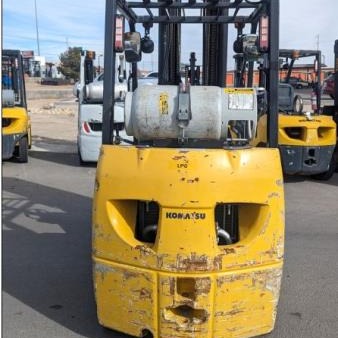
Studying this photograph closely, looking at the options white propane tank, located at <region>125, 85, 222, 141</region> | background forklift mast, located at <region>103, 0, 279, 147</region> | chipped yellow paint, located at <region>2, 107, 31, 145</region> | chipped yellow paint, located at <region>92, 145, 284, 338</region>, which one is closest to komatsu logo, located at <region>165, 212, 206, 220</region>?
chipped yellow paint, located at <region>92, 145, 284, 338</region>

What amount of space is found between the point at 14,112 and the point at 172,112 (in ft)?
29.3

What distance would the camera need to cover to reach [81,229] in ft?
23.0

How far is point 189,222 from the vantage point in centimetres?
358

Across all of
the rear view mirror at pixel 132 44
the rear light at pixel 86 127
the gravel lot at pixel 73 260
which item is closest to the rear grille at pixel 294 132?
the gravel lot at pixel 73 260

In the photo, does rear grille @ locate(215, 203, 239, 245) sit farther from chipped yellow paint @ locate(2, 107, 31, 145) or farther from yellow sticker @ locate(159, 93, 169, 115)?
chipped yellow paint @ locate(2, 107, 31, 145)

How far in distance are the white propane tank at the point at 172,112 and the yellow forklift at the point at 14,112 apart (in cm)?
834

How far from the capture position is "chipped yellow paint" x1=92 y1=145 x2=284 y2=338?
3590 millimetres

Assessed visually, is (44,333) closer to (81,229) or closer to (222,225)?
(222,225)

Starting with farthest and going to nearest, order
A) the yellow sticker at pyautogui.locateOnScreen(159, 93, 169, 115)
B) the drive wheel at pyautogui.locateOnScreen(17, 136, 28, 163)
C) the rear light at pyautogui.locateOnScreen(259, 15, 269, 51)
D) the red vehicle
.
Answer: the drive wheel at pyautogui.locateOnScreen(17, 136, 28, 163)
the red vehicle
the rear light at pyautogui.locateOnScreen(259, 15, 269, 51)
the yellow sticker at pyautogui.locateOnScreen(159, 93, 169, 115)

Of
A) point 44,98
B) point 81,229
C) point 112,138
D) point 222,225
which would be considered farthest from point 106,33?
point 44,98

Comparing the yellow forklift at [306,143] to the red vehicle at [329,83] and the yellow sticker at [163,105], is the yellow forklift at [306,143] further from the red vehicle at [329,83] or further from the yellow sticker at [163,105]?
the yellow sticker at [163,105]

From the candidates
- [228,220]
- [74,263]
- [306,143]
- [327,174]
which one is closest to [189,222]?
[228,220]

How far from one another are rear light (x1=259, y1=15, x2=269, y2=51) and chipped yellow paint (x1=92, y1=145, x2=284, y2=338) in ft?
2.73

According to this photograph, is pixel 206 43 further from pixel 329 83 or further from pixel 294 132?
pixel 329 83
